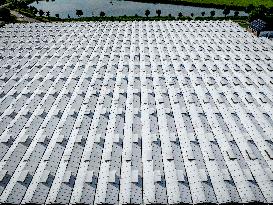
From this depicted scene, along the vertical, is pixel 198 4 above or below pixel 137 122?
above

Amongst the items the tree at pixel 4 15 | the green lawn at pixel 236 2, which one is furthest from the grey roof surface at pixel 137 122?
the green lawn at pixel 236 2

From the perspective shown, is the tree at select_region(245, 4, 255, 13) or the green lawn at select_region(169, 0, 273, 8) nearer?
the tree at select_region(245, 4, 255, 13)

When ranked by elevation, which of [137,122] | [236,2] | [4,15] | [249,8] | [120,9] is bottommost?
[137,122]

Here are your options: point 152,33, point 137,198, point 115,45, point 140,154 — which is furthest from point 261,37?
point 137,198

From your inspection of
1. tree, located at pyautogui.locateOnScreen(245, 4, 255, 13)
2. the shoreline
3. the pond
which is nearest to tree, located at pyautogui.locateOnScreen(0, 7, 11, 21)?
the pond

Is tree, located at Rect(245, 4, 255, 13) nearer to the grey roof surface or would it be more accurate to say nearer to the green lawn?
the green lawn

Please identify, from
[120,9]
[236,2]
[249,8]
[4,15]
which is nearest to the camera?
[4,15]

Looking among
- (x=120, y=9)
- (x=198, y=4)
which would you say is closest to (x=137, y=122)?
(x=120, y=9)

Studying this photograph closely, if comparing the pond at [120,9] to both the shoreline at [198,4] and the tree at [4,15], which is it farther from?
the tree at [4,15]

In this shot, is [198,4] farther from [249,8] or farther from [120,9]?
[120,9]

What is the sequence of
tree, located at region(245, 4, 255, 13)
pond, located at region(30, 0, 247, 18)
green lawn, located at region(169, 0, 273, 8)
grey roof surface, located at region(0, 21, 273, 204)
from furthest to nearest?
green lawn, located at region(169, 0, 273, 8)
pond, located at region(30, 0, 247, 18)
tree, located at region(245, 4, 255, 13)
grey roof surface, located at region(0, 21, 273, 204)
